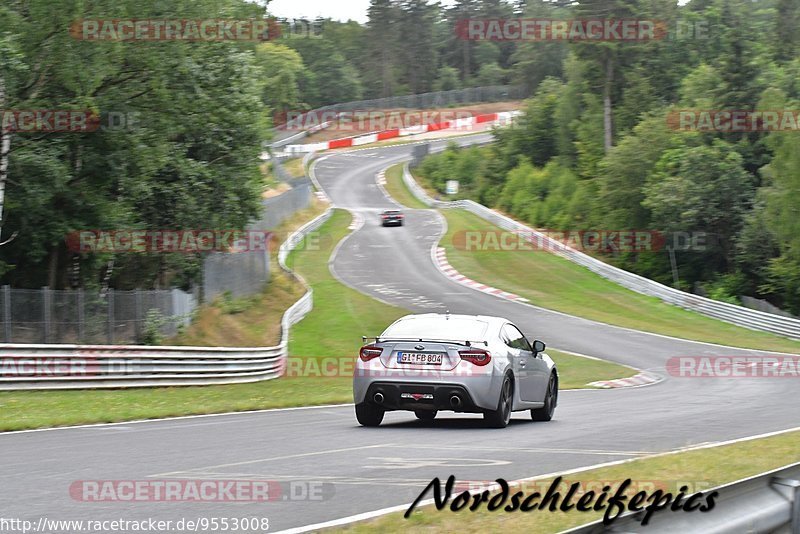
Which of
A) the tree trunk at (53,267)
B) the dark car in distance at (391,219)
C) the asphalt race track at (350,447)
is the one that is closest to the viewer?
the asphalt race track at (350,447)

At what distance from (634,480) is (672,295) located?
3886 centimetres

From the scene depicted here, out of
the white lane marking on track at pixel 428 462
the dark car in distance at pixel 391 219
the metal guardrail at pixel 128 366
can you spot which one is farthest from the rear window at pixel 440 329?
the dark car in distance at pixel 391 219

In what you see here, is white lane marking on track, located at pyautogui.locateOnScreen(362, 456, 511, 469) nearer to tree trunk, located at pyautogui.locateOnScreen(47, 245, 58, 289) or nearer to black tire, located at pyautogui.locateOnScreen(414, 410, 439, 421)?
black tire, located at pyautogui.locateOnScreen(414, 410, 439, 421)

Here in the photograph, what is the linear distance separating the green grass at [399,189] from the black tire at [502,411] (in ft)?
213

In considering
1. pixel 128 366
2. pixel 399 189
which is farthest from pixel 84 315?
pixel 399 189

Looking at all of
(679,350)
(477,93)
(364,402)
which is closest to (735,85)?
(679,350)

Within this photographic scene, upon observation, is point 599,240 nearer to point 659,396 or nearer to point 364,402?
point 659,396

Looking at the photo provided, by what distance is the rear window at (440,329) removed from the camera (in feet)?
42.8

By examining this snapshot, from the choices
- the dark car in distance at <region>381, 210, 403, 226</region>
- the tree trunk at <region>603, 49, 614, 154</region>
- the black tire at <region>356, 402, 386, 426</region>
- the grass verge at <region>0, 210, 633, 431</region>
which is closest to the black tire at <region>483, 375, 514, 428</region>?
the black tire at <region>356, 402, 386, 426</region>

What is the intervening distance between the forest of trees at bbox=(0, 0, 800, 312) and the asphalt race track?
9.88 m

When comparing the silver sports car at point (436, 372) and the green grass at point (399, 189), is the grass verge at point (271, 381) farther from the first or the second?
the green grass at point (399, 189)

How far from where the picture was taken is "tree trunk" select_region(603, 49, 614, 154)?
7688cm

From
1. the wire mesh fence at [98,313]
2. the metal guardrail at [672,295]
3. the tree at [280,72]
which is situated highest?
the tree at [280,72]

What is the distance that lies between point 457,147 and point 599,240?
37.0 m
